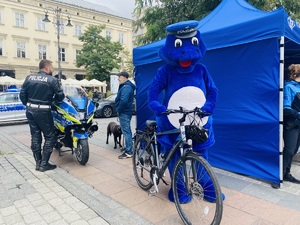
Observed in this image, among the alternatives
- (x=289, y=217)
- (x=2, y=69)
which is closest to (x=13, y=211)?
(x=289, y=217)

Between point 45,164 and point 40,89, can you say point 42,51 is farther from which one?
point 45,164

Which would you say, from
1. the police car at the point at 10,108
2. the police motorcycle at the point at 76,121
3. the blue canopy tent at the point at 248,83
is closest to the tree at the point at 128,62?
the police car at the point at 10,108

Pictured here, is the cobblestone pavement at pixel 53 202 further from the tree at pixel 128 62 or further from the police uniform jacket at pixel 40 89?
the tree at pixel 128 62

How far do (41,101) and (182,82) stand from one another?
270 centimetres

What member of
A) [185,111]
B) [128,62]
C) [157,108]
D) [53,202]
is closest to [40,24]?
[128,62]

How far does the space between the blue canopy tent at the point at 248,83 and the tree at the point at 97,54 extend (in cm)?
2673

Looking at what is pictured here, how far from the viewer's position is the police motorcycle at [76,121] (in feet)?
16.0

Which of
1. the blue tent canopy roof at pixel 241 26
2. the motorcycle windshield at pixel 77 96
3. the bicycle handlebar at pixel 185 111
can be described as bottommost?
the bicycle handlebar at pixel 185 111

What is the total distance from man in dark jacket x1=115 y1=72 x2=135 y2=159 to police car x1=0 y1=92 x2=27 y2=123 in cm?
799

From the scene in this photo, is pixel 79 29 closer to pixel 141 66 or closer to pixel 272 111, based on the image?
pixel 141 66

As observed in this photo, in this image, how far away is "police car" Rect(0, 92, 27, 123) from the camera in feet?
37.2

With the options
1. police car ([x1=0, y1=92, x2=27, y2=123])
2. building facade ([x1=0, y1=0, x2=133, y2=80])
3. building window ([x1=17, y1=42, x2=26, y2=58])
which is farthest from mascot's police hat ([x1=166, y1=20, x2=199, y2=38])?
building window ([x1=17, y1=42, x2=26, y2=58])

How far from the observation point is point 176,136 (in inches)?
129

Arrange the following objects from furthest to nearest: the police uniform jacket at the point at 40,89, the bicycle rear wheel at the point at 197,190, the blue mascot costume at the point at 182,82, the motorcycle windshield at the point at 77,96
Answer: the motorcycle windshield at the point at 77,96 < the police uniform jacket at the point at 40,89 < the blue mascot costume at the point at 182,82 < the bicycle rear wheel at the point at 197,190
